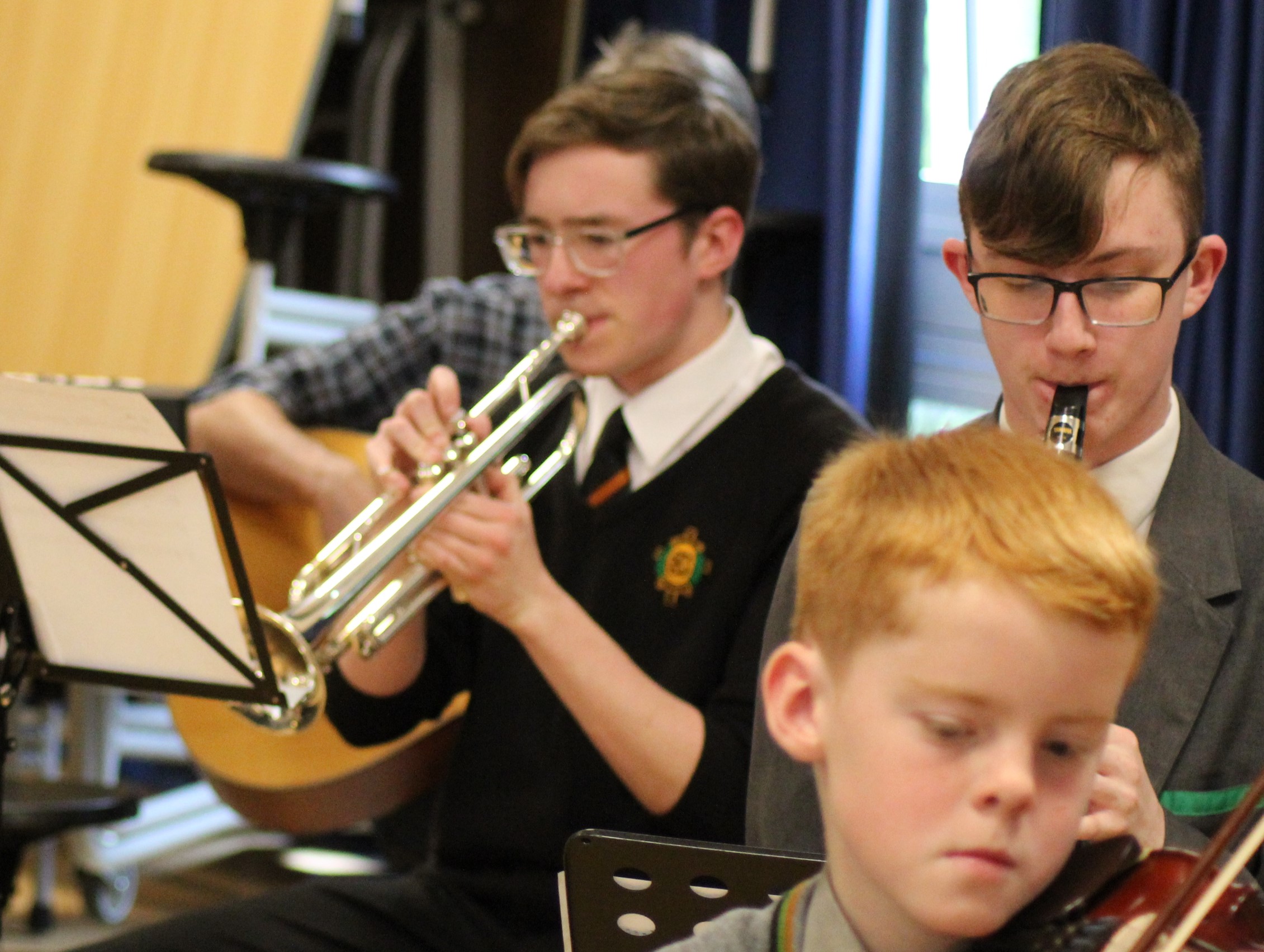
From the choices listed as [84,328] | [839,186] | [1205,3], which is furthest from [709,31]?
[84,328]

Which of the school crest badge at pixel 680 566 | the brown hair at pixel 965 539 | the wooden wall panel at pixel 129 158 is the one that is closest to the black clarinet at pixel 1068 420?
the brown hair at pixel 965 539

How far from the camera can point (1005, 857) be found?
0.73 m

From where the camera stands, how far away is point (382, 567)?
61.0 inches

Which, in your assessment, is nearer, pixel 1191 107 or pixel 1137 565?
pixel 1137 565

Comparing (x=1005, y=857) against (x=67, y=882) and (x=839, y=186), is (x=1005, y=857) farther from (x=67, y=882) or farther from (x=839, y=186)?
(x=67, y=882)

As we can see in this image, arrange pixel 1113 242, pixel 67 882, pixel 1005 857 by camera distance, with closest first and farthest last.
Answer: pixel 1005 857 → pixel 1113 242 → pixel 67 882

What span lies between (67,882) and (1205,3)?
2.70 m

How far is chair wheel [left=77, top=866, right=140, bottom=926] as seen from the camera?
9.11ft

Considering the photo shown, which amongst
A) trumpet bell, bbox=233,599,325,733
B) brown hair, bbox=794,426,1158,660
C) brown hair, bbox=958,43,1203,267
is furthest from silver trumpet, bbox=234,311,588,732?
brown hair, bbox=794,426,1158,660

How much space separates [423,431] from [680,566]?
325 millimetres

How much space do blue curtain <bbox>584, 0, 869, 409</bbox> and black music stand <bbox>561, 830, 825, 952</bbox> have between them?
4.74 feet

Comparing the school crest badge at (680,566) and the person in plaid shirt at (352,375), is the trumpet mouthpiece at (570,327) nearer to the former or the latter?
the school crest badge at (680,566)

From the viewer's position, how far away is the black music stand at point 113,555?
133 centimetres

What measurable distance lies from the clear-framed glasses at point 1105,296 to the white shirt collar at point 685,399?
1.88 ft
